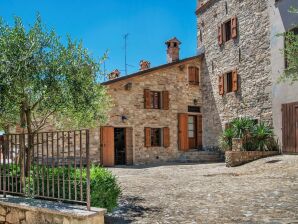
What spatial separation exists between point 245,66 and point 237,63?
0.61 m

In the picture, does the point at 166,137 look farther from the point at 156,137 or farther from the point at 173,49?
the point at 173,49

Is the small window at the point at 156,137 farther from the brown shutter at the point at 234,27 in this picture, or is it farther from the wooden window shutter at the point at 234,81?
the brown shutter at the point at 234,27

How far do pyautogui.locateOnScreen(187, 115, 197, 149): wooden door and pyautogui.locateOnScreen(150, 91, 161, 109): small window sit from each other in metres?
2.24

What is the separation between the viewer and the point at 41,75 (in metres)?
6.40

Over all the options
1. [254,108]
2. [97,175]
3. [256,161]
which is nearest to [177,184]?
[97,175]

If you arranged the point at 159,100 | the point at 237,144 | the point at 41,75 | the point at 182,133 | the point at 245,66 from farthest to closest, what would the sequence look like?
the point at 182,133 → the point at 159,100 → the point at 245,66 → the point at 237,144 → the point at 41,75

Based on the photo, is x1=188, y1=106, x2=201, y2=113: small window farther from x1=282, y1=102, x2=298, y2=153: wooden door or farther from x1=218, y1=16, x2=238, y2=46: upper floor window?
x1=282, y1=102, x2=298, y2=153: wooden door

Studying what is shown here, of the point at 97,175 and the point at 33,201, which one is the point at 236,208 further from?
the point at 33,201

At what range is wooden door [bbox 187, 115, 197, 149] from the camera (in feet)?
69.1

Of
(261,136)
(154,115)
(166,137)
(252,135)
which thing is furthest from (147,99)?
(261,136)

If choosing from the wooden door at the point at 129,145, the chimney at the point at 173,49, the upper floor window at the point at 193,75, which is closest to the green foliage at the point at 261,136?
the upper floor window at the point at 193,75

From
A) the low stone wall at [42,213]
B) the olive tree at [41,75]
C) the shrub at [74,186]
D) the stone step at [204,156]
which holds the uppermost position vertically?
the olive tree at [41,75]

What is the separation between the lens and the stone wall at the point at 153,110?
60.7ft

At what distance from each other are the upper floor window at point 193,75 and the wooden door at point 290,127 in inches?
269
